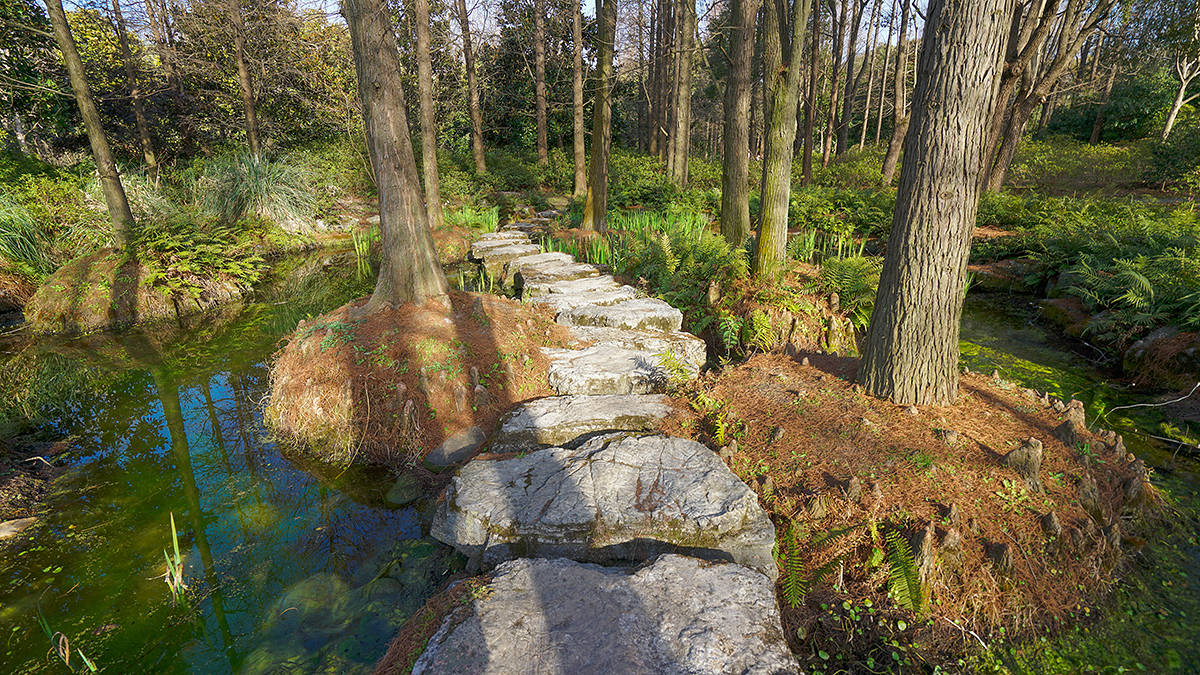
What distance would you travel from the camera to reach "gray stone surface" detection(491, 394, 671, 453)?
397cm

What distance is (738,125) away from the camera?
23.8ft

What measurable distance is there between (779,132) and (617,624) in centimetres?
532

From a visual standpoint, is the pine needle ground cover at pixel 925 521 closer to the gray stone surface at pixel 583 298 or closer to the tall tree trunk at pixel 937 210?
the tall tree trunk at pixel 937 210

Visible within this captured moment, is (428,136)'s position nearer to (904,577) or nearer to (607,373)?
(607,373)

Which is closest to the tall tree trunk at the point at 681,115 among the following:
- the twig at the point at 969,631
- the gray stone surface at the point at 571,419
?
the gray stone surface at the point at 571,419

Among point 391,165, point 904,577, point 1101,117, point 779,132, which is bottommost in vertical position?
point 904,577

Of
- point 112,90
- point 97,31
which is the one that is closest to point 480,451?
point 112,90

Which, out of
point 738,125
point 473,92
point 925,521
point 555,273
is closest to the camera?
point 925,521

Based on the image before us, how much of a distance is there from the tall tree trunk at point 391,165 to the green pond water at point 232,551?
1.95 metres

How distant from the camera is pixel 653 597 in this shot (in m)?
2.32

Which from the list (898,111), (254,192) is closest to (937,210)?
(254,192)

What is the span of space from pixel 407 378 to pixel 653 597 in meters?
3.07

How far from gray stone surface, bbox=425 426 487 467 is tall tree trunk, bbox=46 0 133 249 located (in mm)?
7745

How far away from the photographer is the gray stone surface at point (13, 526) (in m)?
3.47
